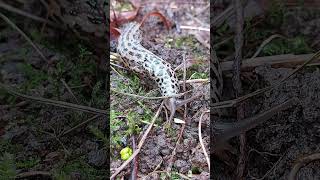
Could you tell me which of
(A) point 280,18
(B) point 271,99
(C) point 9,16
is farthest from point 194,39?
(C) point 9,16

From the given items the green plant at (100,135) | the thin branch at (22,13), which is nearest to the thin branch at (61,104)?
the green plant at (100,135)

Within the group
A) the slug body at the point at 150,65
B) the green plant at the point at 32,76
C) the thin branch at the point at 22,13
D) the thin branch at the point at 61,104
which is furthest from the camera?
the thin branch at the point at 22,13

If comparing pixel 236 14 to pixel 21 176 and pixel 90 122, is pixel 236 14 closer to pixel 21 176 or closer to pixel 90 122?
pixel 90 122

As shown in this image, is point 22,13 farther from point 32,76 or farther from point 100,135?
point 100,135

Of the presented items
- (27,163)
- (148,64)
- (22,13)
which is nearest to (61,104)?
(27,163)

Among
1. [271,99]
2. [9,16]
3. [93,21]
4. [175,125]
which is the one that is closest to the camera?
[175,125]

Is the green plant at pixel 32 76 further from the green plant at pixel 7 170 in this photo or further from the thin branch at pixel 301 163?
the thin branch at pixel 301 163

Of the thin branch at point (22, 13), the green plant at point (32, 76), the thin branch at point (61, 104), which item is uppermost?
the thin branch at point (22, 13)

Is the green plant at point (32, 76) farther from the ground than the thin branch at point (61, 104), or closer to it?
farther from the ground

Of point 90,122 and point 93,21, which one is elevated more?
point 93,21
